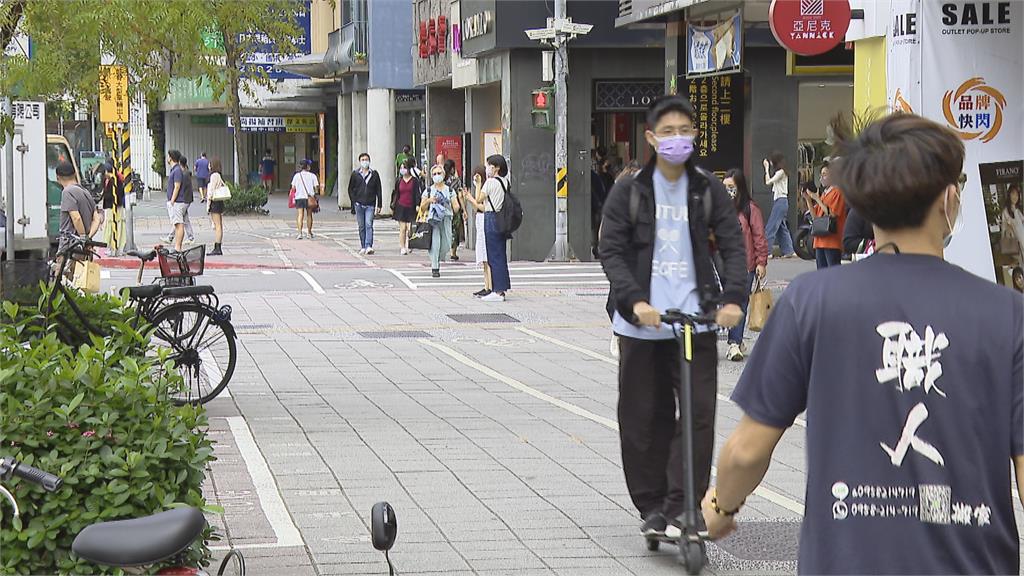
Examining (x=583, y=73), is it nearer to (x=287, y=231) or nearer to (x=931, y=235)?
(x=287, y=231)

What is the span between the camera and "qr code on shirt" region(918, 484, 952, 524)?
3035 millimetres

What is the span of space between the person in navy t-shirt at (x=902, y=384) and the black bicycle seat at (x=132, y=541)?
4.66ft

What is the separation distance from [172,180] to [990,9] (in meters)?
18.4

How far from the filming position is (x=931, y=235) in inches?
122

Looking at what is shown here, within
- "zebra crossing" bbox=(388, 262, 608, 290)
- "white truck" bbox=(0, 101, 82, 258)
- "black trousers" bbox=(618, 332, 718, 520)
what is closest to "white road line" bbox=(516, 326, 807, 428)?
"white truck" bbox=(0, 101, 82, 258)

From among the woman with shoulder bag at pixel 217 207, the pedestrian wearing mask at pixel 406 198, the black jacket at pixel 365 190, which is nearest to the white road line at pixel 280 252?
the woman with shoulder bag at pixel 217 207

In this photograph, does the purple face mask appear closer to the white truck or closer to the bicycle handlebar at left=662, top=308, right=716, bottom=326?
the bicycle handlebar at left=662, top=308, right=716, bottom=326

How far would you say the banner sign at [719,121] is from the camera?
81.7ft

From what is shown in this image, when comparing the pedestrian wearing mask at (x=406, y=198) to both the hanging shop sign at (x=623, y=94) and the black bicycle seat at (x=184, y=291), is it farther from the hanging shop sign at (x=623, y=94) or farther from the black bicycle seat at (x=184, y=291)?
the black bicycle seat at (x=184, y=291)

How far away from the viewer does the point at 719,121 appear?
25.1 meters

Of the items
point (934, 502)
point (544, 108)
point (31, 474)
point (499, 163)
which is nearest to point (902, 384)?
point (934, 502)

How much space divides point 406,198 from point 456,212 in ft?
3.07

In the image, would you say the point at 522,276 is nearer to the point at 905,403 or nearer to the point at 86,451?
the point at 86,451

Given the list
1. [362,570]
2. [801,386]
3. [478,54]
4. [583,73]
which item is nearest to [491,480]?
[362,570]
